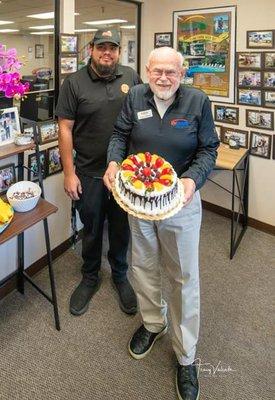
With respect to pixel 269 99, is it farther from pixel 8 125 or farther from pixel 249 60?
pixel 8 125

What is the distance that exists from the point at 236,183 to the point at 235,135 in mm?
451

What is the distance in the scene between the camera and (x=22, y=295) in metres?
2.26

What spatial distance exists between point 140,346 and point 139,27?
10.0 feet

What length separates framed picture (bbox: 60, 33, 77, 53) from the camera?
7.80 ft

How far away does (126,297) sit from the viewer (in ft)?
7.07

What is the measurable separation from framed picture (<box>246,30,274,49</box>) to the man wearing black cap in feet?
4.53

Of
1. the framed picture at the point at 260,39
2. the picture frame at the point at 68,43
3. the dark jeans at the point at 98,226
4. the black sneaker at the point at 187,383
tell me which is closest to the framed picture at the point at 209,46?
the framed picture at the point at 260,39

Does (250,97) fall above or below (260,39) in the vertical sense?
below

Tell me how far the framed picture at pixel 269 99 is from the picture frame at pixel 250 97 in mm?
46

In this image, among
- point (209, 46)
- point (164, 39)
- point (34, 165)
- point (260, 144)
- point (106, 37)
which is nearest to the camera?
point (106, 37)

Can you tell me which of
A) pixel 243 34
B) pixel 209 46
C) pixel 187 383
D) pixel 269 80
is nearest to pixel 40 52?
pixel 209 46

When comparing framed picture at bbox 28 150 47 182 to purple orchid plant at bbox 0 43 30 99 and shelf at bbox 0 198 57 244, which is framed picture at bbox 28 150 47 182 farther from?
purple orchid plant at bbox 0 43 30 99

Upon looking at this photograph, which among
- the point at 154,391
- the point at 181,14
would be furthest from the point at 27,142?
the point at 181,14

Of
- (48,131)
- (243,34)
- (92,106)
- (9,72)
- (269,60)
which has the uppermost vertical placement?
(243,34)
